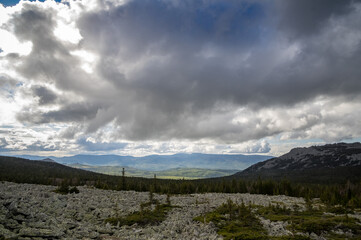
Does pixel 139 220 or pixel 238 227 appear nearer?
pixel 238 227

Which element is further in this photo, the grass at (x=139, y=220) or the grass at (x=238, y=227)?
the grass at (x=139, y=220)

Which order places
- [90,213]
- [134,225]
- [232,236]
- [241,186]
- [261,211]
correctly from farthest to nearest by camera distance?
[241,186] → [261,211] → [90,213] → [134,225] → [232,236]

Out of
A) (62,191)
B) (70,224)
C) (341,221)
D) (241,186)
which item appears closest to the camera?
(70,224)

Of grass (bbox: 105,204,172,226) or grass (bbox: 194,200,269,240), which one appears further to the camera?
grass (bbox: 105,204,172,226)

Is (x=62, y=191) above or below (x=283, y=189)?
above

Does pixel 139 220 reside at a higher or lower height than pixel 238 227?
higher

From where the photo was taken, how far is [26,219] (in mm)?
17719

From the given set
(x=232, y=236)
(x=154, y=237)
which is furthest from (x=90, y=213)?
(x=232, y=236)

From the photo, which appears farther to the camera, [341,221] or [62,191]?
[62,191]

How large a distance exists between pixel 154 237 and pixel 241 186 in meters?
71.7

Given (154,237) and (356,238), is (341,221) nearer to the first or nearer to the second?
(356,238)

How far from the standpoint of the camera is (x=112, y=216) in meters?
24.6

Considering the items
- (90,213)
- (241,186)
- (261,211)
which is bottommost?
(241,186)

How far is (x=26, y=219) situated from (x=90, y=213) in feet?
27.5
